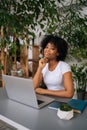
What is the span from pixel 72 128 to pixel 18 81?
1.66 feet

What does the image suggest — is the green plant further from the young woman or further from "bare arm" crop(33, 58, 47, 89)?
"bare arm" crop(33, 58, 47, 89)

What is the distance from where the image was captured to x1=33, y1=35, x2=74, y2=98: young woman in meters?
1.77

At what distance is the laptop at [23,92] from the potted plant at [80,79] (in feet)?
6.45

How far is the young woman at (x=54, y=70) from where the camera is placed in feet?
5.80

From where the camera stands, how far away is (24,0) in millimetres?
1933

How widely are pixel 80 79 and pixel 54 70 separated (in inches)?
61.4

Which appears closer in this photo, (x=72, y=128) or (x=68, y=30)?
(x=72, y=128)

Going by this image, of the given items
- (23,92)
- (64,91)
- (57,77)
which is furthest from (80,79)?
(23,92)

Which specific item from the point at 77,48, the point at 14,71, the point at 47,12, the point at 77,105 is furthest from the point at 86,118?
the point at 77,48

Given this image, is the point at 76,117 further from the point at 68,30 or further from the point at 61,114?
the point at 68,30

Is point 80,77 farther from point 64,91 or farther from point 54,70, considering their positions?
point 64,91

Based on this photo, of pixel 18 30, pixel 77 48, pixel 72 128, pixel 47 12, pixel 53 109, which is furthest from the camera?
pixel 77 48

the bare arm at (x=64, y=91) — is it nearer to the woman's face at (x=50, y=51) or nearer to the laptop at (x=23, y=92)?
the laptop at (x=23, y=92)

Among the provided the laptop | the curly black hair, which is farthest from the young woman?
the laptop
